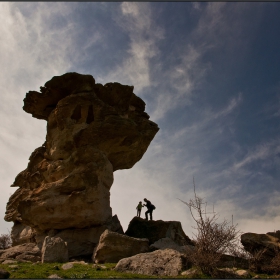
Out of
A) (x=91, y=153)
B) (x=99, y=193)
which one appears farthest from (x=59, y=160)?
(x=99, y=193)

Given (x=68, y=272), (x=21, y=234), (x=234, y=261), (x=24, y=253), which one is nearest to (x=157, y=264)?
(x=234, y=261)

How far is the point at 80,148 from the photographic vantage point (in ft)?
70.4

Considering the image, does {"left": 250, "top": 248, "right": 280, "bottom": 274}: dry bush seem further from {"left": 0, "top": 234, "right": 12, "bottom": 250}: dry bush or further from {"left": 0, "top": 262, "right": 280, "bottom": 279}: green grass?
{"left": 0, "top": 234, "right": 12, "bottom": 250}: dry bush

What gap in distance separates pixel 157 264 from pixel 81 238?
27.0 ft

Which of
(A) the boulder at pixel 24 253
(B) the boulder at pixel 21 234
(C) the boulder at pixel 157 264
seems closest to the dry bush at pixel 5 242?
(B) the boulder at pixel 21 234

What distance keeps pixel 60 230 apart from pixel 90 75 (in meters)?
12.6

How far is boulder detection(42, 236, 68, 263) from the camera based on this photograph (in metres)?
15.3

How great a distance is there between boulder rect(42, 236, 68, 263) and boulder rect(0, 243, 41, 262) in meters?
2.51

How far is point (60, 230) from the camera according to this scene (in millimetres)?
20062

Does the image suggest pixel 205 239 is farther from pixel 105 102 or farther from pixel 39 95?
pixel 39 95

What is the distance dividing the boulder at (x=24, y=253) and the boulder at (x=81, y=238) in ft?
2.63

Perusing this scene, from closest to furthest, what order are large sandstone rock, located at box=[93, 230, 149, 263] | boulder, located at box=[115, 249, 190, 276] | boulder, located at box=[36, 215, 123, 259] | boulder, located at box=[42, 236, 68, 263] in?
1. boulder, located at box=[115, 249, 190, 276]
2. boulder, located at box=[42, 236, 68, 263]
3. large sandstone rock, located at box=[93, 230, 149, 263]
4. boulder, located at box=[36, 215, 123, 259]

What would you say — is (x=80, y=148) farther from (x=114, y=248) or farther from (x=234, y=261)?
(x=234, y=261)

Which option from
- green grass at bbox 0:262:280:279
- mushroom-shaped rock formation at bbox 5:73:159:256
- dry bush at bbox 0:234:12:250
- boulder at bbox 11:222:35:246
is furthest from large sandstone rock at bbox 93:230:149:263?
dry bush at bbox 0:234:12:250
